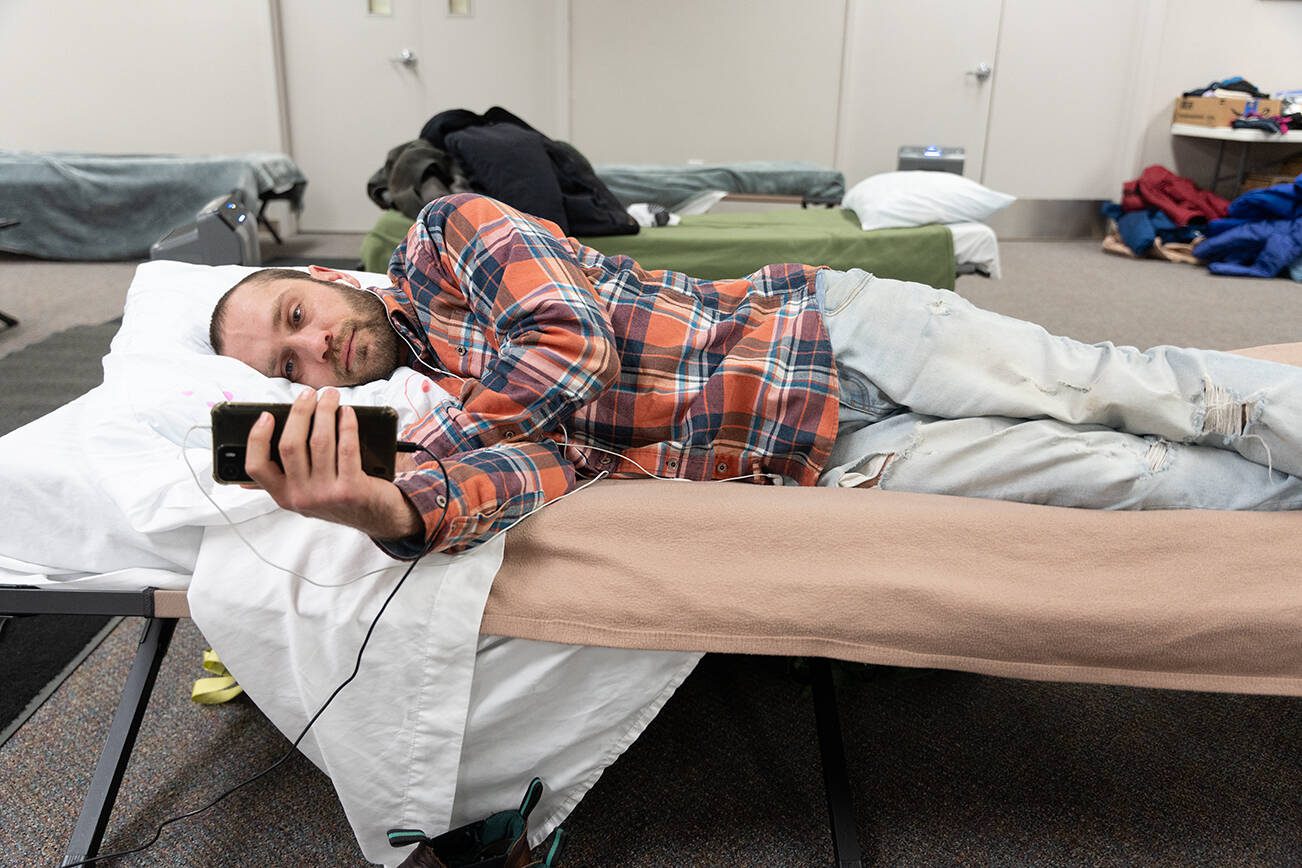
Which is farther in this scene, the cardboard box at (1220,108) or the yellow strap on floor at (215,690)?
the cardboard box at (1220,108)

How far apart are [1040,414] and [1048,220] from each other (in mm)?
4628

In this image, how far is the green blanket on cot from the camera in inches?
106

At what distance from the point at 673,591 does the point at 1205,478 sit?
68 cm

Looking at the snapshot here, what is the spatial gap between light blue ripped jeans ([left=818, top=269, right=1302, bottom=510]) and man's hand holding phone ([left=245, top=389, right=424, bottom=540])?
66 centimetres

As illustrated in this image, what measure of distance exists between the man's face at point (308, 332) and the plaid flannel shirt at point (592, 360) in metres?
0.06

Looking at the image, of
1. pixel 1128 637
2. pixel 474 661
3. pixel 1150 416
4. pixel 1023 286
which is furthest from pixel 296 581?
pixel 1023 286

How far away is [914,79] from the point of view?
4965mm

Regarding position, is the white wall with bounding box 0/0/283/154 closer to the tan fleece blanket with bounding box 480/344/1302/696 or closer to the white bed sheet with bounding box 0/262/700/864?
the white bed sheet with bounding box 0/262/700/864

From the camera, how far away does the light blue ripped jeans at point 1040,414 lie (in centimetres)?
113

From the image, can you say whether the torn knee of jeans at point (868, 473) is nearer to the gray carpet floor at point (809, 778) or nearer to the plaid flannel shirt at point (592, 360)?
the plaid flannel shirt at point (592, 360)

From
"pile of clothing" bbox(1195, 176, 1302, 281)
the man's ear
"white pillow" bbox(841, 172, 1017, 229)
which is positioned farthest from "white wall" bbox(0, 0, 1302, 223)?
the man's ear

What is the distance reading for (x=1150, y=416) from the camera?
1.15m

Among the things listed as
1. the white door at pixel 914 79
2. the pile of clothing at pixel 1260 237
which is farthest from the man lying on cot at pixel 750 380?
the white door at pixel 914 79

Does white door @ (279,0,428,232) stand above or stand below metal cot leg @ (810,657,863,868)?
above
